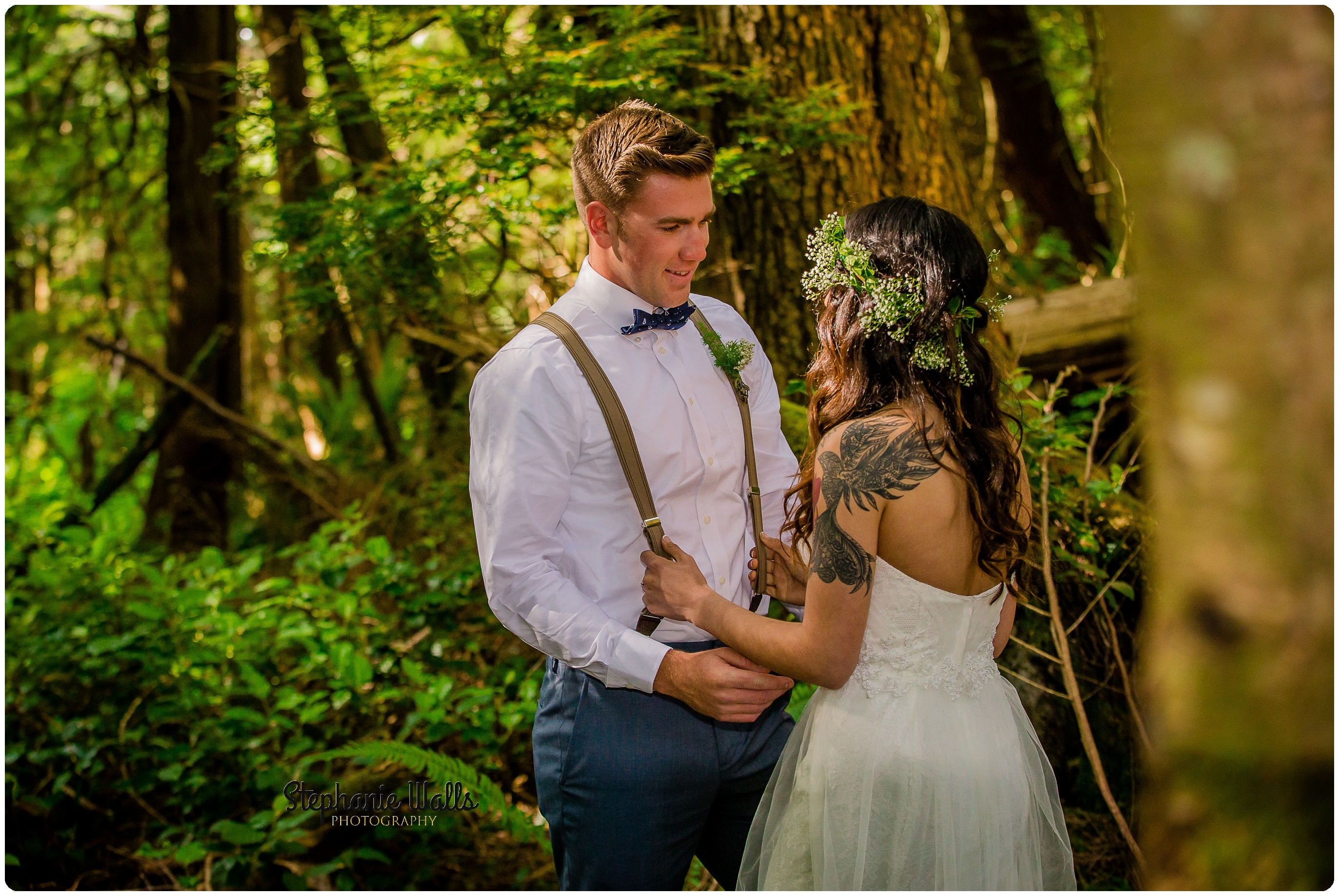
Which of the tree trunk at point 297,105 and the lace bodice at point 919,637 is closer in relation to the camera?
the lace bodice at point 919,637

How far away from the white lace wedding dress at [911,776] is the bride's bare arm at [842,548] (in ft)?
0.35

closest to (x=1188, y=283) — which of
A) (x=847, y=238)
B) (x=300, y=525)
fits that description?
(x=847, y=238)

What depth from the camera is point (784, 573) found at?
8.61 feet

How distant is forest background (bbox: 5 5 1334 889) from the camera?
3.05ft

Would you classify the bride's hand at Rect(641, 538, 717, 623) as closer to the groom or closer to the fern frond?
the groom

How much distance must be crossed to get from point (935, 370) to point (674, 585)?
78 centimetres

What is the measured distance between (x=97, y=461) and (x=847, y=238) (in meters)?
9.76

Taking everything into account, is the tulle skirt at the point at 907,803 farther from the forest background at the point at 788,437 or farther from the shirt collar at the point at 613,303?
the shirt collar at the point at 613,303

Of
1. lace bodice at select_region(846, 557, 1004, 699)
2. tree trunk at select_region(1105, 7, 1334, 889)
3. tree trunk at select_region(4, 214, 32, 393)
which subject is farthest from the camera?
tree trunk at select_region(4, 214, 32, 393)

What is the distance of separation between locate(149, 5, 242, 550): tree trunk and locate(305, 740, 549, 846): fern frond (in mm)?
4640

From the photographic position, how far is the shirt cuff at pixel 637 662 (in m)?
2.28

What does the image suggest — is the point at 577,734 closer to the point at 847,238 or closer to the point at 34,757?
the point at 847,238

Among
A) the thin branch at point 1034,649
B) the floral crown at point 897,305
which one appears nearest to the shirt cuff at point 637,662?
the floral crown at point 897,305

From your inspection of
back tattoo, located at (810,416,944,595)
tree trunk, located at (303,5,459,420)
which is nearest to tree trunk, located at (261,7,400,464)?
tree trunk, located at (303,5,459,420)
